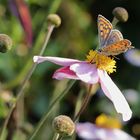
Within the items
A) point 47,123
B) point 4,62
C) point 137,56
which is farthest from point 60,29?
point 47,123

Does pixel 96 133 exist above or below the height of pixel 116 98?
below

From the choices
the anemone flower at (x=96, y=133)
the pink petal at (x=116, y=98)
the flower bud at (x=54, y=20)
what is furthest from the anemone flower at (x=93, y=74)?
the anemone flower at (x=96, y=133)

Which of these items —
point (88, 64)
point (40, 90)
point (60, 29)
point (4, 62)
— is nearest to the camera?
point (88, 64)

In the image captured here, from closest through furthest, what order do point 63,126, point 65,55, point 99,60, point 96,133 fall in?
point 63,126, point 99,60, point 96,133, point 65,55

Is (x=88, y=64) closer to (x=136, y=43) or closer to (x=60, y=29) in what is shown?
(x=60, y=29)

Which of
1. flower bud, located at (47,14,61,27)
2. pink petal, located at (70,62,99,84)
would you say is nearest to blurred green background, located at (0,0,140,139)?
flower bud, located at (47,14,61,27)

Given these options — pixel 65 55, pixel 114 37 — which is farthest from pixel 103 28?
pixel 65 55

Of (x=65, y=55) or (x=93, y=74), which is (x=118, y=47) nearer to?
(x=93, y=74)

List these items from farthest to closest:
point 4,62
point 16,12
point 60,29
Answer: point 60,29
point 4,62
point 16,12
